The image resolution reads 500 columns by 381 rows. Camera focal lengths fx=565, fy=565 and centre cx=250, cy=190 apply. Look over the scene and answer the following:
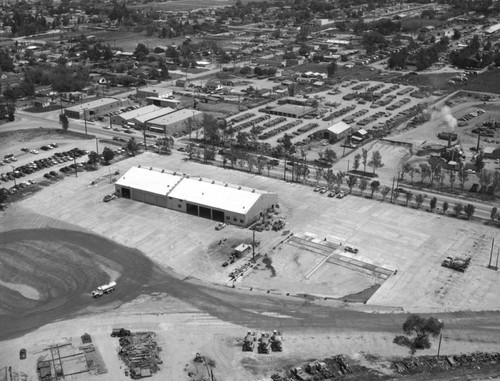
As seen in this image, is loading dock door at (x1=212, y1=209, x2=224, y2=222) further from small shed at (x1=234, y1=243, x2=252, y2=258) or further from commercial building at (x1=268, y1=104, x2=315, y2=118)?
commercial building at (x1=268, y1=104, x2=315, y2=118)

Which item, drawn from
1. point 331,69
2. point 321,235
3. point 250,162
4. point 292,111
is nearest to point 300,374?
point 321,235

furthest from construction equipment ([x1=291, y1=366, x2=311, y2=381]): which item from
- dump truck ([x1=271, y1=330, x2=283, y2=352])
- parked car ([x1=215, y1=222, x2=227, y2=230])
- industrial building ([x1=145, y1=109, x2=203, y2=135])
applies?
industrial building ([x1=145, y1=109, x2=203, y2=135])

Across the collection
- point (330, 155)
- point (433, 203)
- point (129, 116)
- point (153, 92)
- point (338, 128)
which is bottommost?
point (433, 203)

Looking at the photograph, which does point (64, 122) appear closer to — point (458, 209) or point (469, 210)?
point (458, 209)

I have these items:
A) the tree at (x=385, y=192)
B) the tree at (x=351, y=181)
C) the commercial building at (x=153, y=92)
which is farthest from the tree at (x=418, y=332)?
the commercial building at (x=153, y=92)

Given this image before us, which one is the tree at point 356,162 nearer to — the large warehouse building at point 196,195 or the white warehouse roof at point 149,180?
the large warehouse building at point 196,195

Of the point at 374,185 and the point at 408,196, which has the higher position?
the point at 374,185

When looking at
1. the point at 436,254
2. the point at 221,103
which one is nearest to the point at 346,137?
the point at 221,103
